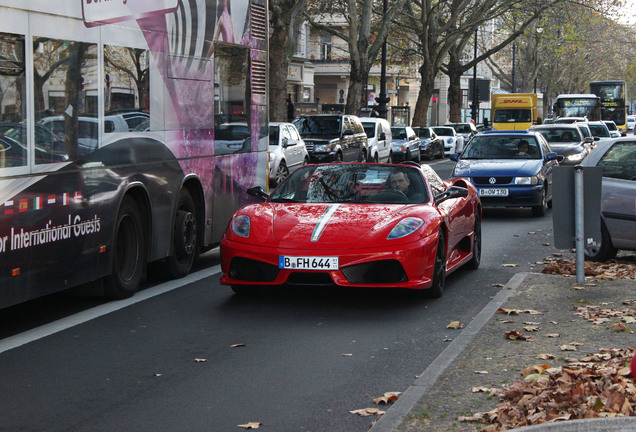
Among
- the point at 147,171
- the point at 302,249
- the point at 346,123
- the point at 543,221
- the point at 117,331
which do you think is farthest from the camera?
the point at 346,123

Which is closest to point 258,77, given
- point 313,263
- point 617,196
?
point 617,196

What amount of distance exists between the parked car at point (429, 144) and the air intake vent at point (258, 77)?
33848mm

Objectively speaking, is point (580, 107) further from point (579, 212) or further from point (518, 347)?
point (518, 347)

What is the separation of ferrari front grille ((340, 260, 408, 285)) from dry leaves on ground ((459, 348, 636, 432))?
2711 mm

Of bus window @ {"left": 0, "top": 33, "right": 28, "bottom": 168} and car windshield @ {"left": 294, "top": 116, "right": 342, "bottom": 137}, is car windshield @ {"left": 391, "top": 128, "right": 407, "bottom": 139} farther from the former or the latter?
bus window @ {"left": 0, "top": 33, "right": 28, "bottom": 168}

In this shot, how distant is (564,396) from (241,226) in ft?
14.9

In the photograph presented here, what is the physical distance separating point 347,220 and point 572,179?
203 centimetres

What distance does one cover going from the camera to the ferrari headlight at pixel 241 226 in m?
9.26

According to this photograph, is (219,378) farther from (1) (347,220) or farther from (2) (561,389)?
(1) (347,220)

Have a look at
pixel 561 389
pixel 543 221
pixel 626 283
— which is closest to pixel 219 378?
pixel 561 389

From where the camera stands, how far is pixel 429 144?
4709 cm

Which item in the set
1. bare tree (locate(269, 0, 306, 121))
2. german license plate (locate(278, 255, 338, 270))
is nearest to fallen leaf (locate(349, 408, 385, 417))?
german license plate (locate(278, 255, 338, 270))

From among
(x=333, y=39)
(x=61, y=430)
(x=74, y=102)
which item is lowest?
(x=61, y=430)

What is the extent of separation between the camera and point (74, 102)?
8.35m
